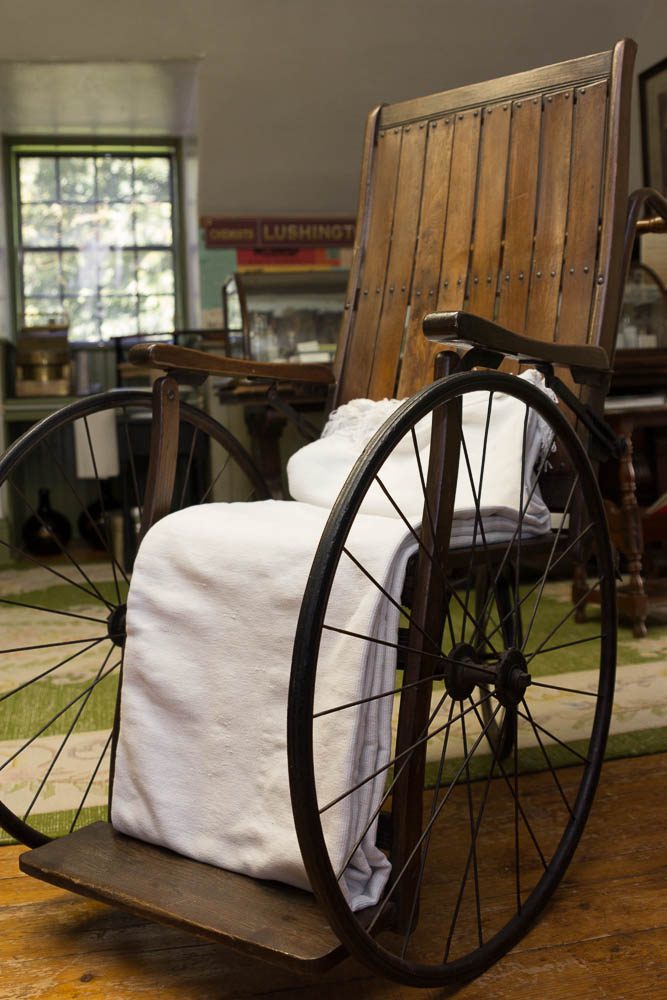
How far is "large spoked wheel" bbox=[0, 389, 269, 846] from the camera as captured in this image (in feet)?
4.91

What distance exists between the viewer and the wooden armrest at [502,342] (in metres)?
1.12

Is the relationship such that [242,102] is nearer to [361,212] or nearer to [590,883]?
[361,212]

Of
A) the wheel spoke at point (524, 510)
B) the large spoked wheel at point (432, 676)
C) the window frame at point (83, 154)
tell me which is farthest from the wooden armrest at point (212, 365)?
the window frame at point (83, 154)

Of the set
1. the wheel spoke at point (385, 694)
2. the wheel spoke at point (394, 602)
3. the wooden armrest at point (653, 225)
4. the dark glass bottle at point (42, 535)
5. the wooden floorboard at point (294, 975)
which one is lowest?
the dark glass bottle at point (42, 535)

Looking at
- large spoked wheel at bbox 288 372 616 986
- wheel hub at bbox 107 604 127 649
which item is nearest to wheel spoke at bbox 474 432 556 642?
large spoked wheel at bbox 288 372 616 986

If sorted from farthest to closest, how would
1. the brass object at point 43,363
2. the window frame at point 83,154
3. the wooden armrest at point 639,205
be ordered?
1. the window frame at point 83,154
2. the brass object at point 43,363
3. the wooden armrest at point 639,205

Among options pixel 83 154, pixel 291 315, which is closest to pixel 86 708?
pixel 291 315

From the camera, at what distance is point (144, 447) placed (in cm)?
447

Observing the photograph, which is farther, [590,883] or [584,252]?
A: [584,252]

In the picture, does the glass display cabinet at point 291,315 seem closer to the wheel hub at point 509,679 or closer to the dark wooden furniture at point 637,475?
the dark wooden furniture at point 637,475

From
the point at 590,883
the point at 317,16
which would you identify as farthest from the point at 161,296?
the point at 590,883

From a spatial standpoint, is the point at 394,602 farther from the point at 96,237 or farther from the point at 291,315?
the point at 96,237

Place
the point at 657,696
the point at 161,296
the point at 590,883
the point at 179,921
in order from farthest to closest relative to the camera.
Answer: the point at 161,296, the point at 657,696, the point at 590,883, the point at 179,921

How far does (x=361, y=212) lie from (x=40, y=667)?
1.52 meters
